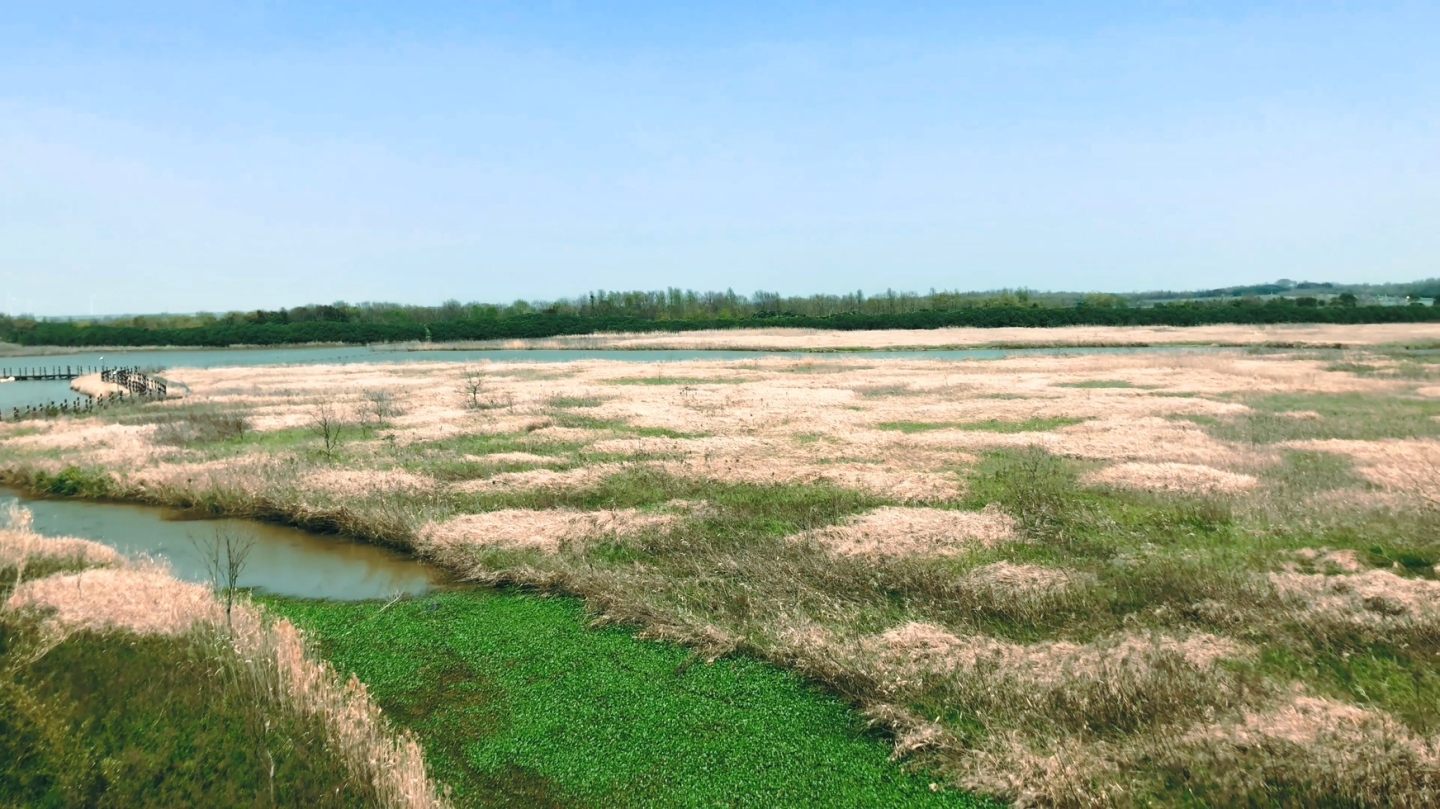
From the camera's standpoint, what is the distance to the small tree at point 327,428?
24.3m

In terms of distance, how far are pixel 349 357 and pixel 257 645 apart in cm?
8703

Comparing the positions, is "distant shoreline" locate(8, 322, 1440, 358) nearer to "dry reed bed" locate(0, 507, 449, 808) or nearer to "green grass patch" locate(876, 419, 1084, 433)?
"green grass patch" locate(876, 419, 1084, 433)

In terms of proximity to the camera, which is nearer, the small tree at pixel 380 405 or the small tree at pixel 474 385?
the small tree at pixel 380 405

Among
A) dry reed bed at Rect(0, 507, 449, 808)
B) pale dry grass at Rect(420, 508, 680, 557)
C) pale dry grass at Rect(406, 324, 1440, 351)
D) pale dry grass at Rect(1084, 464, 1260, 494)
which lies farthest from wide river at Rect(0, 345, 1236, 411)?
pale dry grass at Rect(1084, 464, 1260, 494)

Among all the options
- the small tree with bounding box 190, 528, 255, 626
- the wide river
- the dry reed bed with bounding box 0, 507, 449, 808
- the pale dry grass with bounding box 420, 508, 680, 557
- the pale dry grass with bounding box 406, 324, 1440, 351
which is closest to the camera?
the dry reed bed with bounding box 0, 507, 449, 808

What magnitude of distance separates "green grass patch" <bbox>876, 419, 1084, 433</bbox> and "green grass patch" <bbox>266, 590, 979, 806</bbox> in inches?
727

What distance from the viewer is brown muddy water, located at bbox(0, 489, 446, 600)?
13.8m

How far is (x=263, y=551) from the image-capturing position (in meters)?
15.9

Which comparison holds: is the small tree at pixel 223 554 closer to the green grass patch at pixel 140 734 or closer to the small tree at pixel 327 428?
the green grass patch at pixel 140 734

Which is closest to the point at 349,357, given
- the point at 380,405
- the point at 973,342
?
the point at 380,405

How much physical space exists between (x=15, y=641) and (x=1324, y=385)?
45411 mm

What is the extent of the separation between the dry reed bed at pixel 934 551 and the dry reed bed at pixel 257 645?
166 inches

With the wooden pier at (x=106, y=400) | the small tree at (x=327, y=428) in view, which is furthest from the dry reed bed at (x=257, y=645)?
the wooden pier at (x=106, y=400)

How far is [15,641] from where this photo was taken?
24.0 feet
